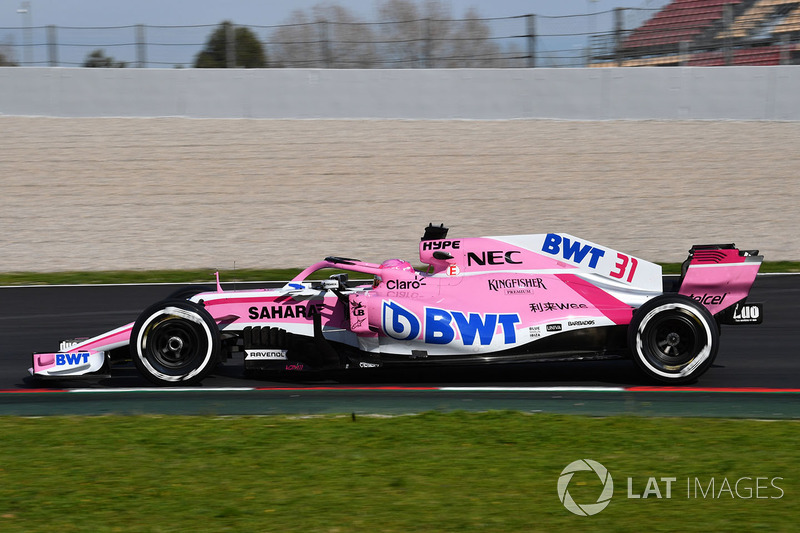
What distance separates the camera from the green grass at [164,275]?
14.9m

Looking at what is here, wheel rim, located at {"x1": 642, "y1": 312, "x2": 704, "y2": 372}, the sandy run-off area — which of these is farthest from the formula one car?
the sandy run-off area

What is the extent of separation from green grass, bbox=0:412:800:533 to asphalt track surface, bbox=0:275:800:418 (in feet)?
1.68

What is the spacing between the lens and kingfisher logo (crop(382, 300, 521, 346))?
807 centimetres

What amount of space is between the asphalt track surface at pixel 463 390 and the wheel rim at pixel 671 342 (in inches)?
9.5

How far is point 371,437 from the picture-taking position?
644 cm

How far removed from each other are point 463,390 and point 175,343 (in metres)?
2.63

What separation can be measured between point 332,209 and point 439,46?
6719mm

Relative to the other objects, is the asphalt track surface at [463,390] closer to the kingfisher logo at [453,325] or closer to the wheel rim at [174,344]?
the wheel rim at [174,344]

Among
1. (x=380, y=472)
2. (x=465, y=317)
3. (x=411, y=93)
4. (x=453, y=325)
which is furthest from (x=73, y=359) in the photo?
(x=411, y=93)

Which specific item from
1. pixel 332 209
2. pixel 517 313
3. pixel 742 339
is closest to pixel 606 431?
pixel 517 313

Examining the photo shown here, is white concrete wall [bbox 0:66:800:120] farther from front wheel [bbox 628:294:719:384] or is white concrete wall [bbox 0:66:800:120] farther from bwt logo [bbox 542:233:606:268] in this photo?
front wheel [bbox 628:294:719:384]

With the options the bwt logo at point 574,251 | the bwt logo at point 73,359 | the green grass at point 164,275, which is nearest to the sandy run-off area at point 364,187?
the green grass at point 164,275

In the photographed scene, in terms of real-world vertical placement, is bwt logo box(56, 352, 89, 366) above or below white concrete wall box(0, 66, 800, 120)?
below

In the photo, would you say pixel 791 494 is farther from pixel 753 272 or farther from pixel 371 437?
pixel 753 272
